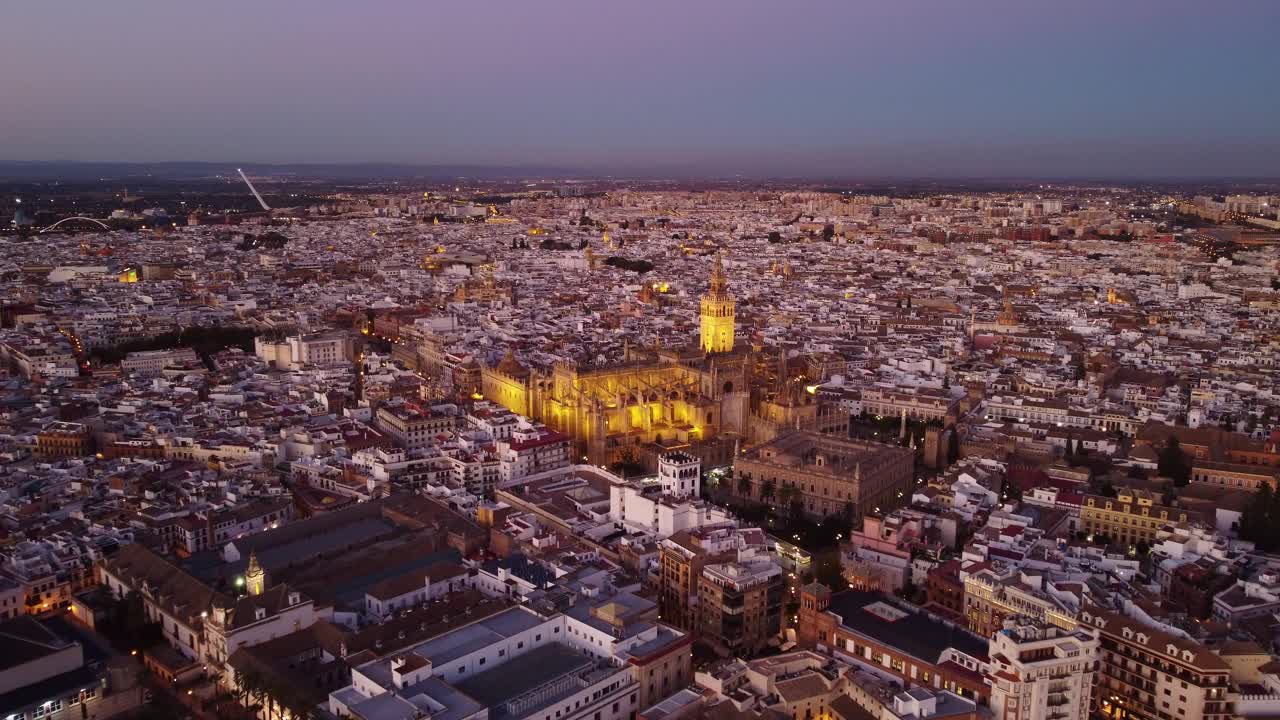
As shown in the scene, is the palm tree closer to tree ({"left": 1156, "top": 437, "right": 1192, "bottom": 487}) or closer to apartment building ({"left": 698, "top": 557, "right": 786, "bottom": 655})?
apartment building ({"left": 698, "top": 557, "right": 786, "bottom": 655})

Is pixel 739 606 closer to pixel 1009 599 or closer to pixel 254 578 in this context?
pixel 1009 599

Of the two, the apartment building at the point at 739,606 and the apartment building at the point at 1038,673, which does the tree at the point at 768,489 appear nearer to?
the apartment building at the point at 739,606

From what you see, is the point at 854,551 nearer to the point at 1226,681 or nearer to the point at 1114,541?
the point at 1114,541

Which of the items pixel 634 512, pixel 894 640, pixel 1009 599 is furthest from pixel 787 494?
pixel 894 640

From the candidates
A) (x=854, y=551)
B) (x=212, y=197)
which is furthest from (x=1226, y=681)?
(x=212, y=197)

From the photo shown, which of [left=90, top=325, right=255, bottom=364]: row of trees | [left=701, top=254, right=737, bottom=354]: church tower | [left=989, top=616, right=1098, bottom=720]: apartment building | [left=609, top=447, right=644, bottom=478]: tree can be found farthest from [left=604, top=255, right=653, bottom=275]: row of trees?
[left=989, top=616, right=1098, bottom=720]: apartment building

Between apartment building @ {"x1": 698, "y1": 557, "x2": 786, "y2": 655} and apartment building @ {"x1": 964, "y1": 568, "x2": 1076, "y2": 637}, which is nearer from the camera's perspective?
apartment building @ {"x1": 964, "y1": 568, "x2": 1076, "y2": 637}
